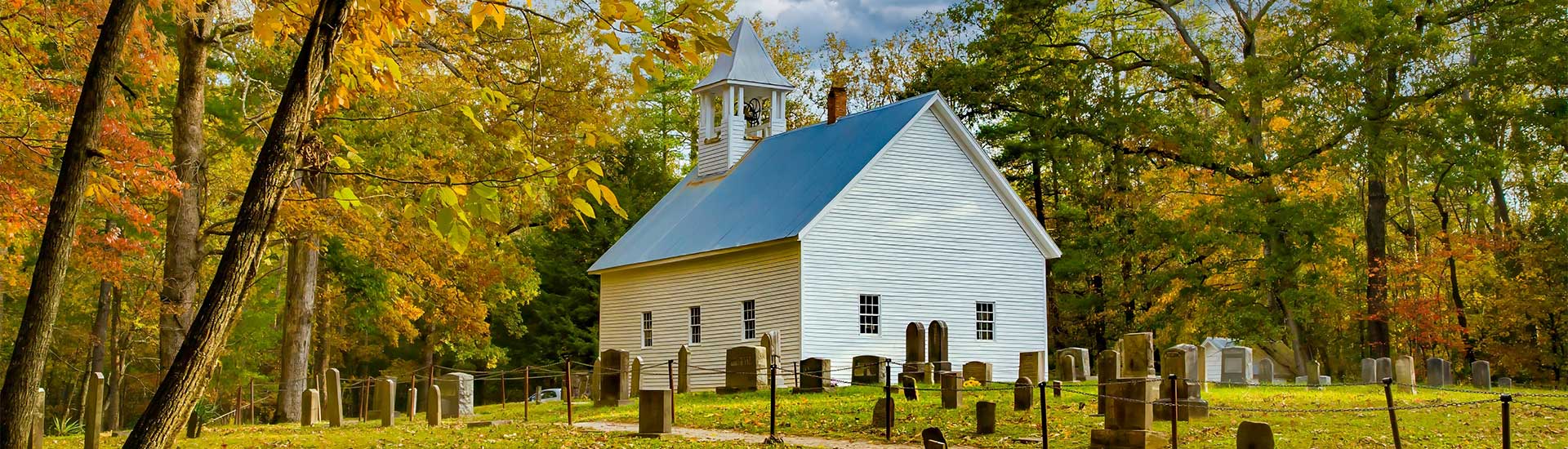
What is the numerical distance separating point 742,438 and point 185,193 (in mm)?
9201

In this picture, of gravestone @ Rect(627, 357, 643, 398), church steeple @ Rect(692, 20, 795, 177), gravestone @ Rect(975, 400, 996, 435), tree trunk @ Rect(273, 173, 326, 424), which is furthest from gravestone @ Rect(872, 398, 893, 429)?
church steeple @ Rect(692, 20, 795, 177)

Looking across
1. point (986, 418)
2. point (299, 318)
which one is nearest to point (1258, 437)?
point (986, 418)

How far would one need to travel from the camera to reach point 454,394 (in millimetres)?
23391

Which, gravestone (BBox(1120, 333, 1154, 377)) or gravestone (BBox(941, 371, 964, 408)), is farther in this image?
gravestone (BBox(941, 371, 964, 408))

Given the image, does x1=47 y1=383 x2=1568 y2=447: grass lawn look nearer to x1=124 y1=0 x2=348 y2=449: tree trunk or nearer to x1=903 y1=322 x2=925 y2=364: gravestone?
x1=903 y1=322 x2=925 y2=364: gravestone

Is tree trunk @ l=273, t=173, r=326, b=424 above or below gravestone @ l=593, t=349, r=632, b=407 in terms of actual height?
above

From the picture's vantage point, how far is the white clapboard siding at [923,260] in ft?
99.9

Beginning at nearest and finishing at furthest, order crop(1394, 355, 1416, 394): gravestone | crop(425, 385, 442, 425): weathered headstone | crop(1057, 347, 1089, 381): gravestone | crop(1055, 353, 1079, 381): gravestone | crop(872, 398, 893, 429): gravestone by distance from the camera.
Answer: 1. crop(872, 398, 893, 429): gravestone
2. crop(425, 385, 442, 425): weathered headstone
3. crop(1394, 355, 1416, 394): gravestone
4. crop(1055, 353, 1079, 381): gravestone
5. crop(1057, 347, 1089, 381): gravestone

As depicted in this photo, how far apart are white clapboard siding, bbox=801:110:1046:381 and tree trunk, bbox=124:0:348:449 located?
23690 mm

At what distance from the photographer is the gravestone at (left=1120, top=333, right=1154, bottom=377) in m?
14.6

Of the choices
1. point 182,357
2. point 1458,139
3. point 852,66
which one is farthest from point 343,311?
point 182,357

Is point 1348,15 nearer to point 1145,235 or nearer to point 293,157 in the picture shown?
point 1145,235

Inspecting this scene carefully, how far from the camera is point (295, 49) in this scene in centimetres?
2534

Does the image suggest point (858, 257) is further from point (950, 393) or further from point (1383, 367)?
point (950, 393)
